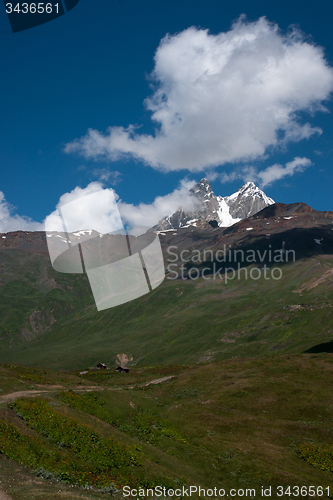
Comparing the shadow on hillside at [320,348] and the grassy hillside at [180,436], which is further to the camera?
the shadow on hillside at [320,348]

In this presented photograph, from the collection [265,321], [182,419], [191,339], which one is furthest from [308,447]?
[191,339]

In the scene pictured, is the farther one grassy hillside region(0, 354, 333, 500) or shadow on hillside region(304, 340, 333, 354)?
shadow on hillside region(304, 340, 333, 354)

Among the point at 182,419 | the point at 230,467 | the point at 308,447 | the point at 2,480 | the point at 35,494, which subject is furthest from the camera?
the point at 182,419

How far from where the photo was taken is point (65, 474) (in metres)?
16.3

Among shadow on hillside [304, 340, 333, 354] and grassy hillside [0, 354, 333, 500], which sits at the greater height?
grassy hillside [0, 354, 333, 500]

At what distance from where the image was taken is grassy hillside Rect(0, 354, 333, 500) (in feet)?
55.8

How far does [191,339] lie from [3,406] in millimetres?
171041

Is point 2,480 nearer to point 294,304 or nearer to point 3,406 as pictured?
point 3,406

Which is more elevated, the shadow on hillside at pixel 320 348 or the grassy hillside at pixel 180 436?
the grassy hillside at pixel 180 436

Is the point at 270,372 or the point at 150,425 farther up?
the point at 150,425

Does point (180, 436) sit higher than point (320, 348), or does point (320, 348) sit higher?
point (180, 436)

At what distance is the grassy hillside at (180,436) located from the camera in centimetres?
1700

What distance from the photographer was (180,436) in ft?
106

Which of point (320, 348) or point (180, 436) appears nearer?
point (180, 436)
